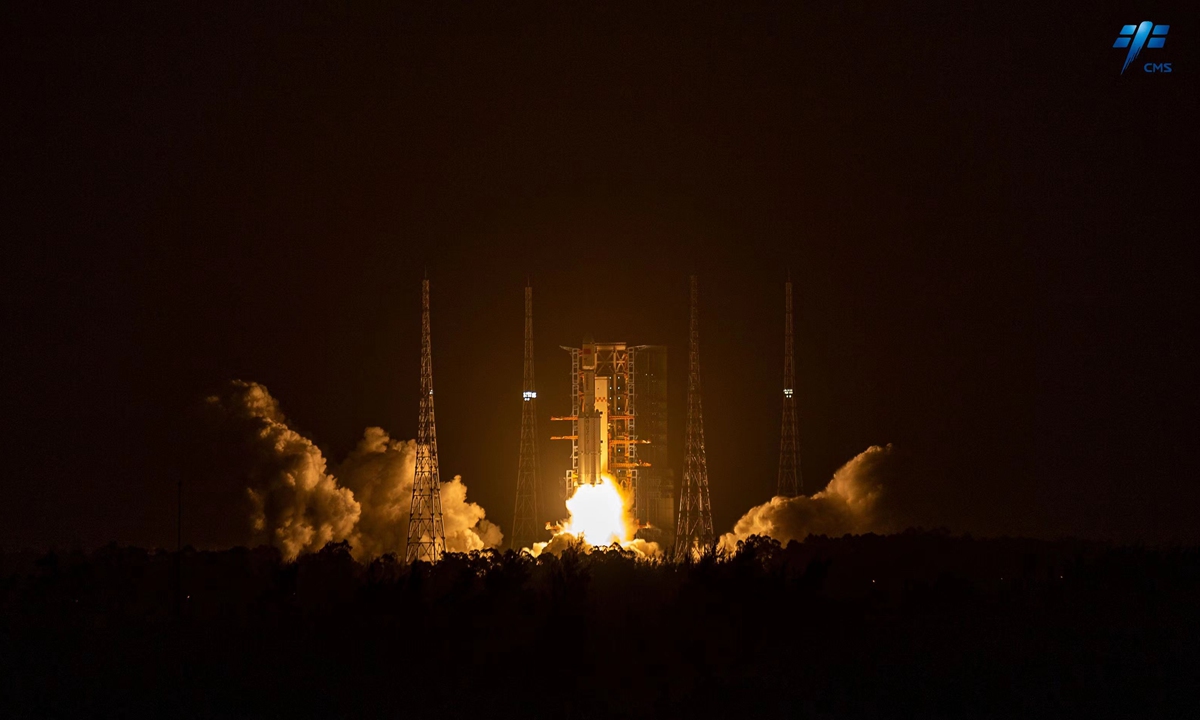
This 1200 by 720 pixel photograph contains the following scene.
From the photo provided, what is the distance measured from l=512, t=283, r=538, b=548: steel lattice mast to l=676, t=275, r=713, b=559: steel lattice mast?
237 inches

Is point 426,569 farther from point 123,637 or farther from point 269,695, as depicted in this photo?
point 269,695

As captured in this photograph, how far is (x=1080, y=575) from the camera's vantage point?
119 ft

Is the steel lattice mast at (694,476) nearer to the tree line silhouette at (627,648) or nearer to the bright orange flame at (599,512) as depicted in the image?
the bright orange flame at (599,512)

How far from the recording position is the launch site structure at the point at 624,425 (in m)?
63.8

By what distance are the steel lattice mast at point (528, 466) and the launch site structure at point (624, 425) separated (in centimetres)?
295

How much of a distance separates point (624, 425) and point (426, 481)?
1194 centimetres

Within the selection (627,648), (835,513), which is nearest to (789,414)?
(835,513)

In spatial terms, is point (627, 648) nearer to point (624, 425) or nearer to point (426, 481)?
point (426, 481)

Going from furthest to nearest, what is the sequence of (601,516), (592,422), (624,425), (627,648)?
(624,425) < (601,516) < (592,422) < (627,648)

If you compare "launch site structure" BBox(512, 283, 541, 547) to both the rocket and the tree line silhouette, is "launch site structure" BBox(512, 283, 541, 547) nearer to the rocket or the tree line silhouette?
the rocket

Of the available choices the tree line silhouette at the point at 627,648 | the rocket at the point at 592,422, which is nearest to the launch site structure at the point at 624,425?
the rocket at the point at 592,422

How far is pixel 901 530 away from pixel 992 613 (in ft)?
106

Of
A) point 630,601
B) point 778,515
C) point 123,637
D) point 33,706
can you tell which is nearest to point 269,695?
point 33,706

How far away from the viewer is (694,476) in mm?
61219
